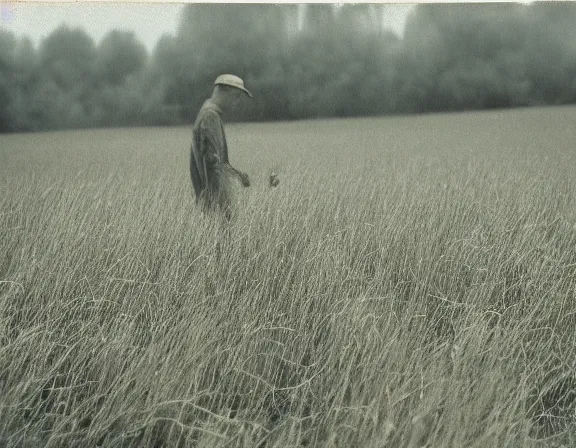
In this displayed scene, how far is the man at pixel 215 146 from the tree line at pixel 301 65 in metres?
0.16

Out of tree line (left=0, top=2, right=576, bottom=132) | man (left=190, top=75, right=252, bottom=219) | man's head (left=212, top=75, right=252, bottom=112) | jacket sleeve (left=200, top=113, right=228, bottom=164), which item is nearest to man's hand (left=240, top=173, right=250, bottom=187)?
man (left=190, top=75, right=252, bottom=219)

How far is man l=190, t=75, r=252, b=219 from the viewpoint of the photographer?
3596 mm

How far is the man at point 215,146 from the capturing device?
3.60 meters

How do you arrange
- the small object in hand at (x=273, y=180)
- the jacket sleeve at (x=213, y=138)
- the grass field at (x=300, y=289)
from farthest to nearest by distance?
the jacket sleeve at (x=213, y=138), the small object in hand at (x=273, y=180), the grass field at (x=300, y=289)

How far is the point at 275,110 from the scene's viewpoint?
3.94 metres

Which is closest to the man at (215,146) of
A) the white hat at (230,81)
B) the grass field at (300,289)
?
the white hat at (230,81)

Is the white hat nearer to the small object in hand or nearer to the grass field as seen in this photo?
the grass field

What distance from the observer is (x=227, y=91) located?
12.0 feet

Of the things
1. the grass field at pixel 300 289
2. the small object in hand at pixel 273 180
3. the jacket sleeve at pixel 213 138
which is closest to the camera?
the grass field at pixel 300 289

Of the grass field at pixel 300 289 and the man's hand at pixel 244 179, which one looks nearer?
the grass field at pixel 300 289

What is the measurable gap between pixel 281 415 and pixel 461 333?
673 millimetres

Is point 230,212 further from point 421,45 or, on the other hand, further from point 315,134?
point 421,45

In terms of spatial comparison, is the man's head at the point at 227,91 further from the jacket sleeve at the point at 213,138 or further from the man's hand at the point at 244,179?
the man's hand at the point at 244,179

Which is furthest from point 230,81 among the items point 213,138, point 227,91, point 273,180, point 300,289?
point 300,289
